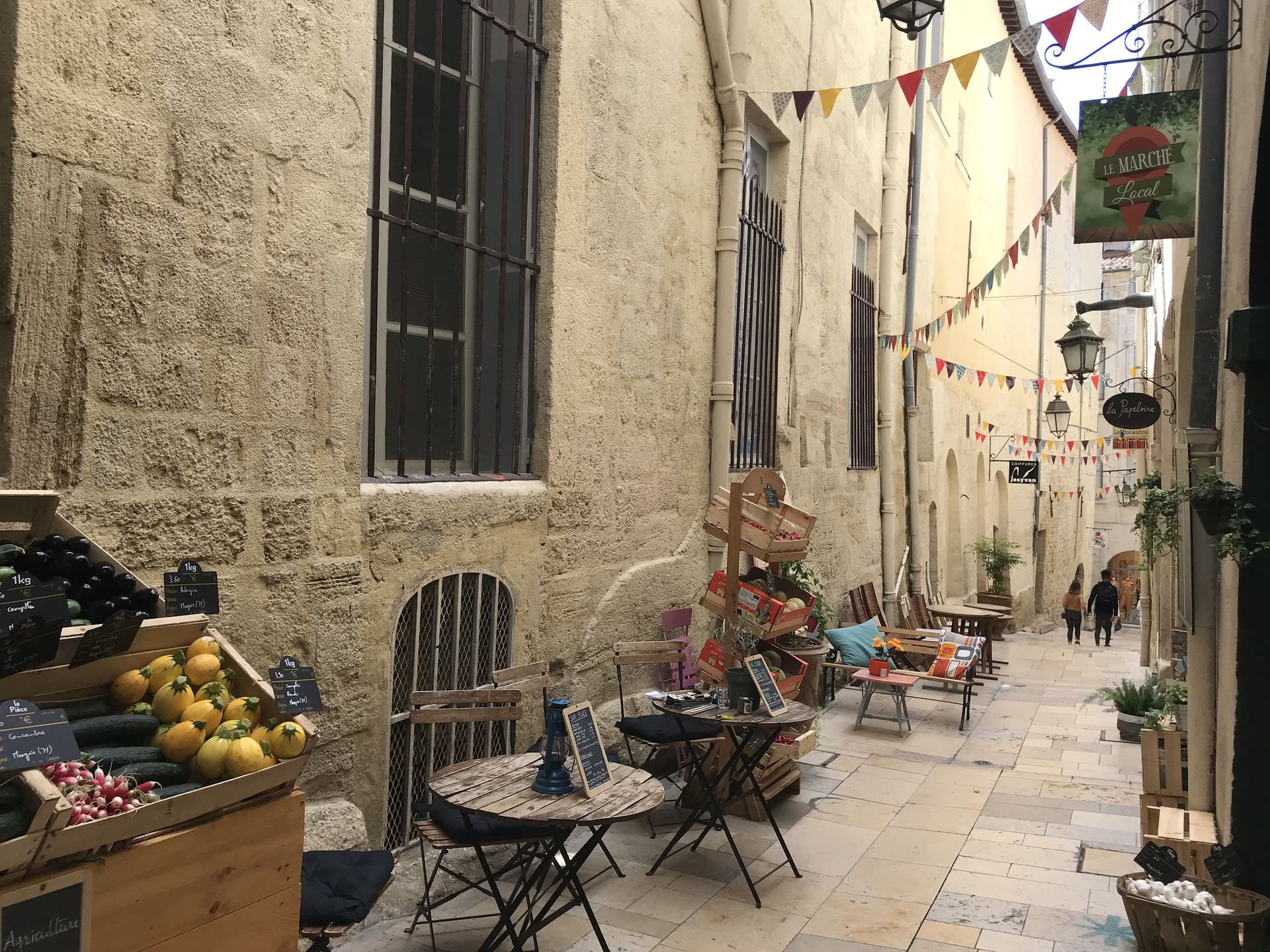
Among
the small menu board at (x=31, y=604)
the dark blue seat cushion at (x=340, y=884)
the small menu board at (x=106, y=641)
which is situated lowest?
the dark blue seat cushion at (x=340, y=884)

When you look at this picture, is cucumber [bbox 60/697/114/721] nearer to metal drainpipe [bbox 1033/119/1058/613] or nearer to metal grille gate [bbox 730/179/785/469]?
metal grille gate [bbox 730/179/785/469]

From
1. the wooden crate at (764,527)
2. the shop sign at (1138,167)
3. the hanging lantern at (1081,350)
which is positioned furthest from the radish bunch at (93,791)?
the hanging lantern at (1081,350)

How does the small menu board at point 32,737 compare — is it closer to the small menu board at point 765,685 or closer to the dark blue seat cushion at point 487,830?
the dark blue seat cushion at point 487,830

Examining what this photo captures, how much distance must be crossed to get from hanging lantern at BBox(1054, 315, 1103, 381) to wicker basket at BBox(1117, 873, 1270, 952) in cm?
654

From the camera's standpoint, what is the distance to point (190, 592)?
293 centimetres

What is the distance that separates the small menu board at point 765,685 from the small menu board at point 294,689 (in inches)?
98.5

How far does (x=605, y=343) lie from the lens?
5.80 metres

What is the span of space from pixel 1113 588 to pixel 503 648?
13.6 meters

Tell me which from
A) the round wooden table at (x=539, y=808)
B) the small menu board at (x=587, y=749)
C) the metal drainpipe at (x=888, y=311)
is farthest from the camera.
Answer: the metal drainpipe at (x=888, y=311)

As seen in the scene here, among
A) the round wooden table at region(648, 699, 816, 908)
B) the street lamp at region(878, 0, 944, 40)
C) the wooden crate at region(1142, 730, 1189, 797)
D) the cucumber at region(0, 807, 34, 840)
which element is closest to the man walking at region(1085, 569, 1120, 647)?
the wooden crate at region(1142, 730, 1189, 797)

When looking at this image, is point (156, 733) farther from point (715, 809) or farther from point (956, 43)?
point (956, 43)

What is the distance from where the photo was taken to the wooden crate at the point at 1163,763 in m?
5.11

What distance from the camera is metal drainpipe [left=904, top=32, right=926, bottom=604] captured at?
12203mm

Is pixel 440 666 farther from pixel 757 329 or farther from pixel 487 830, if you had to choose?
pixel 757 329
